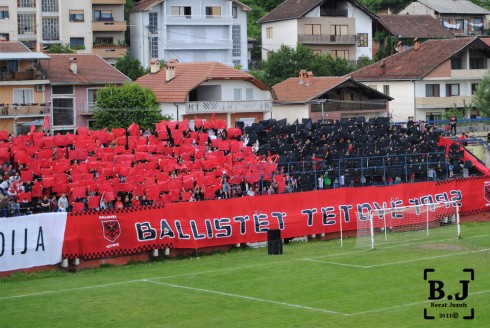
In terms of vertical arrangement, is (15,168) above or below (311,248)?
above

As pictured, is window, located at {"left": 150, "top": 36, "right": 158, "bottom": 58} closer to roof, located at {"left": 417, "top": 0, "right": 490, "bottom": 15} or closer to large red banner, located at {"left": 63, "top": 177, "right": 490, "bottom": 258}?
roof, located at {"left": 417, "top": 0, "right": 490, "bottom": 15}

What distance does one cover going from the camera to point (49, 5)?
91.8 metres

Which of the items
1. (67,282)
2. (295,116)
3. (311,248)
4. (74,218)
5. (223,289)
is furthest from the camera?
(295,116)

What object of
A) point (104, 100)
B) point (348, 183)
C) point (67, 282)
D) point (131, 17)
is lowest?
point (67, 282)

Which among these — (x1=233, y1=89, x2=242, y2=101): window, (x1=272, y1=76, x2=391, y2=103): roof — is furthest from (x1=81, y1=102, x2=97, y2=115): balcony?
(x1=272, y1=76, x2=391, y2=103): roof

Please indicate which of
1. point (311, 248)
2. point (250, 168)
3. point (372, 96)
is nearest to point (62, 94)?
point (372, 96)

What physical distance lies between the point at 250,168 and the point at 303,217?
319 cm

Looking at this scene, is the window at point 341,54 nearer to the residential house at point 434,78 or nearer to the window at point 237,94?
the residential house at point 434,78

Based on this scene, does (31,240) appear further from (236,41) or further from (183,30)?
(236,41)

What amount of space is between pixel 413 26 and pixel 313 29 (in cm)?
1352

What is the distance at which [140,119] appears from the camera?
62844 millimetres

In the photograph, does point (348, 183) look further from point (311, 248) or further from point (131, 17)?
point (131, 17)

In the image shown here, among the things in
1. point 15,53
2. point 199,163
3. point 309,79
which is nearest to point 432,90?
point 309,79

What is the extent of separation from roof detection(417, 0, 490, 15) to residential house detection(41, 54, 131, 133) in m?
57.5
